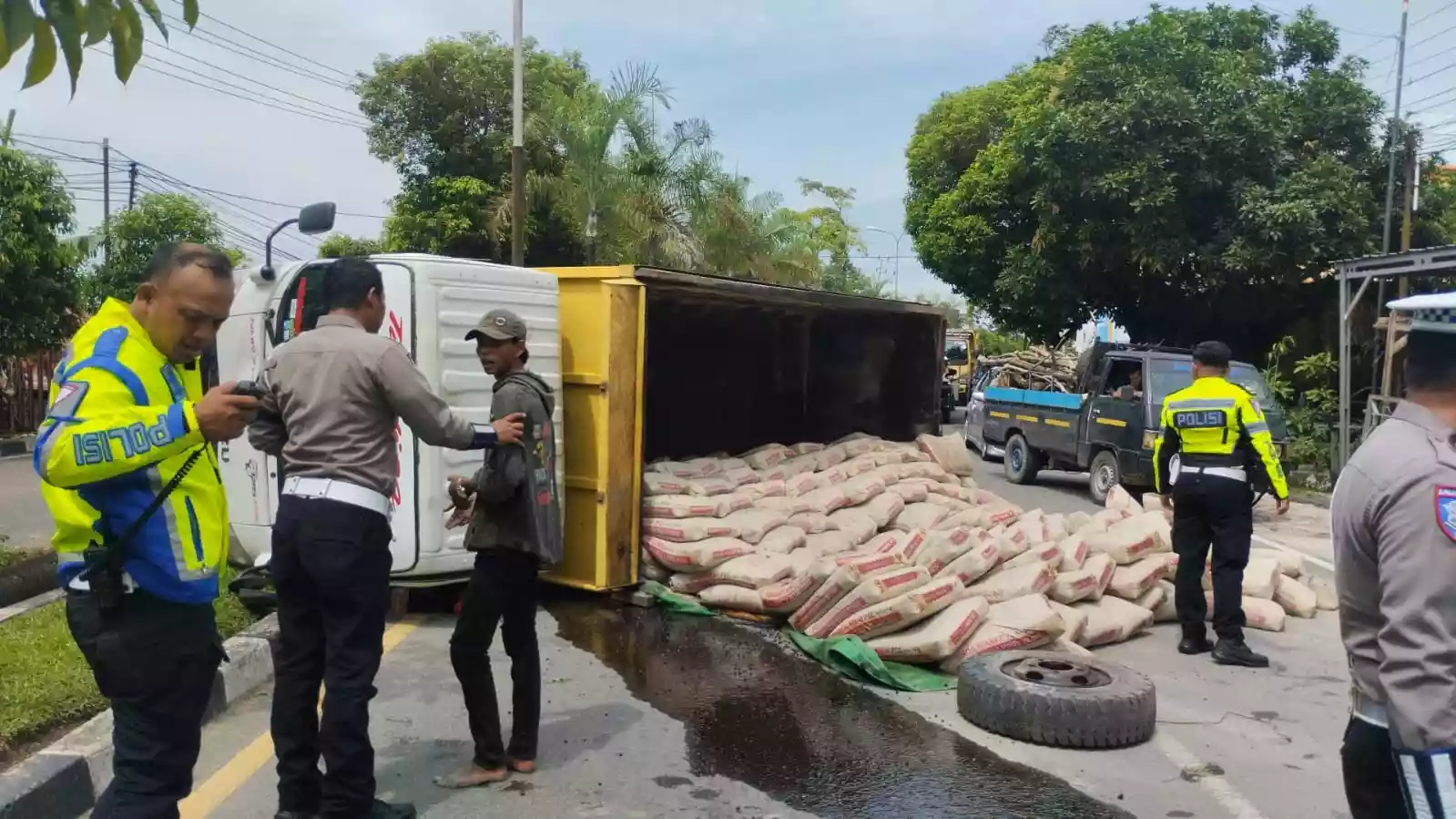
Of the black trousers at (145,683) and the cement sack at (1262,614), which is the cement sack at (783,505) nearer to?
the cement sack at (1262,614)

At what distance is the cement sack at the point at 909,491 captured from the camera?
864cm

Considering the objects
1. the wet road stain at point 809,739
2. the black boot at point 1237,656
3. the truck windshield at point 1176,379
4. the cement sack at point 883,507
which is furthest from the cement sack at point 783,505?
the truck windshield at point 1176,379

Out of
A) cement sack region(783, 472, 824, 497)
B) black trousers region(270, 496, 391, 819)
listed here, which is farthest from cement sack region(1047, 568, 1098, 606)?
black trousers region(270, 496, 391, 819)

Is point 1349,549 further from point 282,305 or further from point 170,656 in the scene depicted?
point 282,305

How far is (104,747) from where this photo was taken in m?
4.17

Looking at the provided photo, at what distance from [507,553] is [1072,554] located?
4.25m

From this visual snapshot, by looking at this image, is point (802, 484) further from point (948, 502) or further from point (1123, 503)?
point (1123, 503)

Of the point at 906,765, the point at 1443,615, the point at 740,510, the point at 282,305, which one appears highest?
the point at 282,305

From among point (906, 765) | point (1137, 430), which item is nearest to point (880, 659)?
point (906, 765)

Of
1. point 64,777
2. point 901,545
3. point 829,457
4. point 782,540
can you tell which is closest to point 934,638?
point 901,545

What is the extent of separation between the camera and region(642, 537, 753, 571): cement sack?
23.7 feet

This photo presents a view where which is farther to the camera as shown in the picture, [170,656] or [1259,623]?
[1259,623]

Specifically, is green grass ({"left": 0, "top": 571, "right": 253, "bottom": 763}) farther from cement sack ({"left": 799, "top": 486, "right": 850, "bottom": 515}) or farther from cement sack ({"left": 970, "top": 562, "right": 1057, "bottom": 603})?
cement sack ({"left": 970, "top": 562, "right": 1057, "bottom": 603})

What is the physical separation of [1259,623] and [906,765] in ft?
12.1
